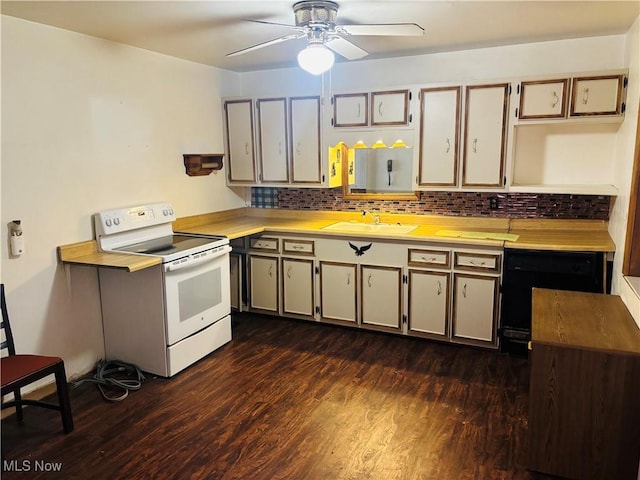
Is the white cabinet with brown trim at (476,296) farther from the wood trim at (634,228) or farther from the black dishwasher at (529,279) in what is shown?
the wood trim at (634,228)

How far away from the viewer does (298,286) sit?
13.5ft

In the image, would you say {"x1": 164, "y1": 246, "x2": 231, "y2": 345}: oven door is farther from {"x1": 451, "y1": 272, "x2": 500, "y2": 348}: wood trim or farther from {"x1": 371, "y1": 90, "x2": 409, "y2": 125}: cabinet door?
{"x1": 451, "y1": 272, "x2": 500, "y2": 348}: wood trim

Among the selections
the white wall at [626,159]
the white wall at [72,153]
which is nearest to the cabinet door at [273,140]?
the white wall at [72,153]

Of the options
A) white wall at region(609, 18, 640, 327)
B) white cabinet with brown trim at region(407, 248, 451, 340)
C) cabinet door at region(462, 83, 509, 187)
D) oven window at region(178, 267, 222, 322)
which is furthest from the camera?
white cabinet with brown trim at region(407, 248, 451, 340)

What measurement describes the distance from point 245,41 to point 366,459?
2727 millimetres

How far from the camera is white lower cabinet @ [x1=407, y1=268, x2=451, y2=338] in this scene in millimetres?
3604

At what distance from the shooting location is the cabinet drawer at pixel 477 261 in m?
3.40

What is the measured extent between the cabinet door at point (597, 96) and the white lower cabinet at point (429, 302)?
1.47 metres

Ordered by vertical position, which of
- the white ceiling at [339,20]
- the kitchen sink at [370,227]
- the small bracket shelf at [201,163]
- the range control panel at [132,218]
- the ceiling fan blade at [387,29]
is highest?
the white ceiling at [339,20]

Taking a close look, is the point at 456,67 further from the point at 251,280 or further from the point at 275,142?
the point at 251,280

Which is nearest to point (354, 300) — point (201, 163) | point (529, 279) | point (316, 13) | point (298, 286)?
point (298, 286)

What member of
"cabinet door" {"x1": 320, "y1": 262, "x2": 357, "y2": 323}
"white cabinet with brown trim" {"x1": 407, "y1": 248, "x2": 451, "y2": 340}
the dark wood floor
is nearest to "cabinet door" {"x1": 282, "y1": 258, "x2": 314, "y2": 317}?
"cabinet door" {"x1": 320, "y1": 262, "x2": 357, "y2": 323}

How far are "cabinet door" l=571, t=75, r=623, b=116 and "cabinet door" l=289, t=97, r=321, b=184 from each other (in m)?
1.94

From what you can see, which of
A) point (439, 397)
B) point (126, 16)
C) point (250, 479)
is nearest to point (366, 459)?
point (250, 479)
